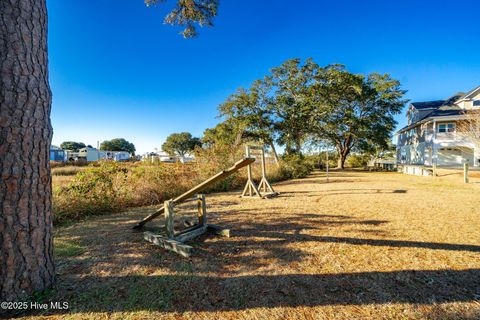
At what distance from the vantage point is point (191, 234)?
346 cm

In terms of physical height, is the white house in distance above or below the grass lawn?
above

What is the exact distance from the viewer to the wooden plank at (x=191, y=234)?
328 centimetres

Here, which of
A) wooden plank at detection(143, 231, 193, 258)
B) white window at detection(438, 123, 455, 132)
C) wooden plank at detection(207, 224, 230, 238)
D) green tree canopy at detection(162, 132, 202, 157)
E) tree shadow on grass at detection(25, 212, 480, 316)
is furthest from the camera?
green tree canopy at detection(162, 132, 202, 157)

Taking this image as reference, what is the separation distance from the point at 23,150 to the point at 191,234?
2.33m

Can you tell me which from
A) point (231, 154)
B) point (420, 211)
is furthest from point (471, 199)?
point (231, 154)

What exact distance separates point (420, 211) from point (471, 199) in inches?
125

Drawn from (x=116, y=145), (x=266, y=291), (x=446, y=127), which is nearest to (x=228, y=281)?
(x=266, y=291)

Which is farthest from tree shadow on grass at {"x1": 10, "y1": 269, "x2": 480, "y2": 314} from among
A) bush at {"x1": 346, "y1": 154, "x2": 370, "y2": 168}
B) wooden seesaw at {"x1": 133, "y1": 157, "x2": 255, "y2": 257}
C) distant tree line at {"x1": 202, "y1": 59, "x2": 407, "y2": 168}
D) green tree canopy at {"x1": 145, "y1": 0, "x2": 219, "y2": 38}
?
bush at {"x1": 346, "y1": 154, "x2": 370, "y2": 168}

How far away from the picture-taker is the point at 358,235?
3.61 meters

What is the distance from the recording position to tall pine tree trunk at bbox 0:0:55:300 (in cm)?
186

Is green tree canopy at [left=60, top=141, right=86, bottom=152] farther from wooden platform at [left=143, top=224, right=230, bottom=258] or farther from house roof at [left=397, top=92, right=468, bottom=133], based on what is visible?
house roof at [left=397, top=92, right=468, bottom=133]

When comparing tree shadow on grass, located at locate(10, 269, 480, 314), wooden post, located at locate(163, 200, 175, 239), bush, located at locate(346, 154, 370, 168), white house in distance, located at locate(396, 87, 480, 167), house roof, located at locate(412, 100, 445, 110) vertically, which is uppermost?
house roof, located at locate(412, 100, 445, 110)

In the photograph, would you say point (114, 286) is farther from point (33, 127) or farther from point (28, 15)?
point (28, 15)

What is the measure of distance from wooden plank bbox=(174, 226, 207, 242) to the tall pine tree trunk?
1.51m
